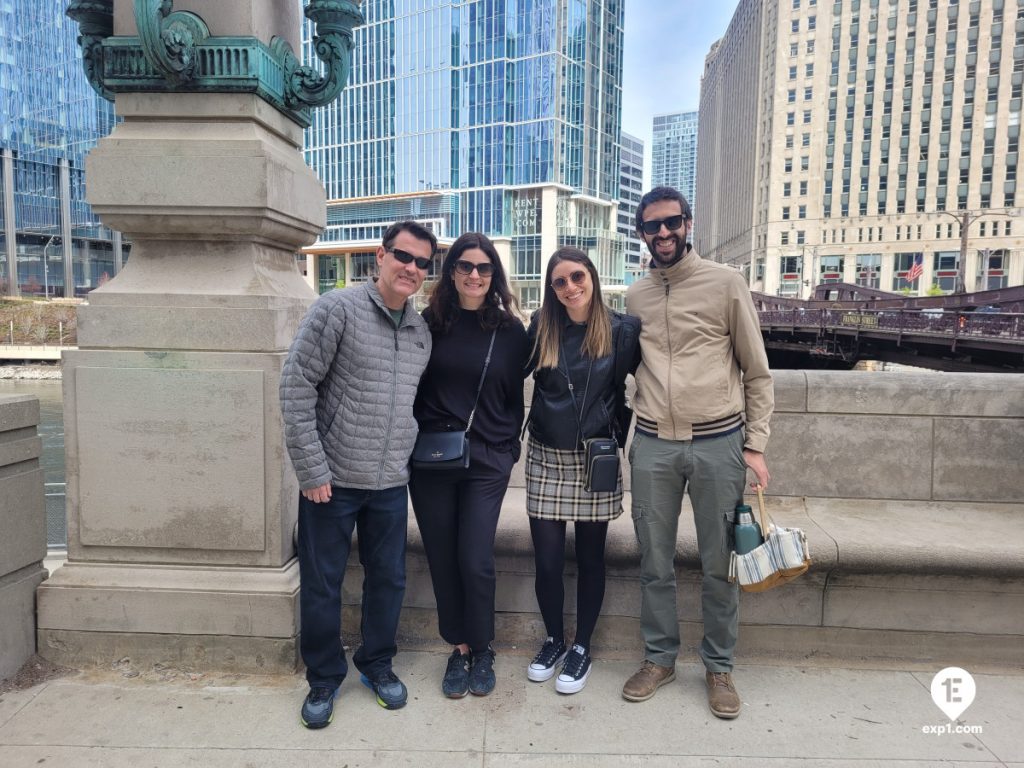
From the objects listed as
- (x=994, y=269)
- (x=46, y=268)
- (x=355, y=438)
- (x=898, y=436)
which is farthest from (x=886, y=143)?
(x=355, y=438)

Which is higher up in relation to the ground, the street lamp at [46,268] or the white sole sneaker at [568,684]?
the street lamp at [46,268]

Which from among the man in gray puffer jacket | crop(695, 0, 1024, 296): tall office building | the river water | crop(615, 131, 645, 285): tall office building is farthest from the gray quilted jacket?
crop(615, 131, 645, 285): tall office building

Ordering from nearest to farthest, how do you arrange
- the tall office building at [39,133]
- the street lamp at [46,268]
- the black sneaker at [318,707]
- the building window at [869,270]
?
the black sneaker at [318,707] < the tall office building at [39,133] < the street lamp at [46,268] < the building window at [869,270]

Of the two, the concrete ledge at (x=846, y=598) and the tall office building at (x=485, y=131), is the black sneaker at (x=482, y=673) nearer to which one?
the concrete ledge at (x=846, y=598)

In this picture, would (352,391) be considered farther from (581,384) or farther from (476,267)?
(581,384)

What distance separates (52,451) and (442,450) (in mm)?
27014

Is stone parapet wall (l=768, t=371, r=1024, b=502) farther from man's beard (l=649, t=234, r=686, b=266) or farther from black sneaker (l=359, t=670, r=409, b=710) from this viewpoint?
black sneaker (l=359, t=670, r=409, b=710)

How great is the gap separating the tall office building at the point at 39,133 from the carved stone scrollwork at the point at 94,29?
76.5 m

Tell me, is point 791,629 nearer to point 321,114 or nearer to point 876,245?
point 321,114

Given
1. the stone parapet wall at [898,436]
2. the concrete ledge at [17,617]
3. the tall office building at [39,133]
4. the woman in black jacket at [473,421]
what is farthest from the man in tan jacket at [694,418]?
the tall office building at [39,133]

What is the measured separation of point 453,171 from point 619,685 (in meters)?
85.5

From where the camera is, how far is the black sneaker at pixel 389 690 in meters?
2.97

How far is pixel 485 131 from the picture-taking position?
8200cm

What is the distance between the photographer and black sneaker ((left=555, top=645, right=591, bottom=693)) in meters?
3.10
